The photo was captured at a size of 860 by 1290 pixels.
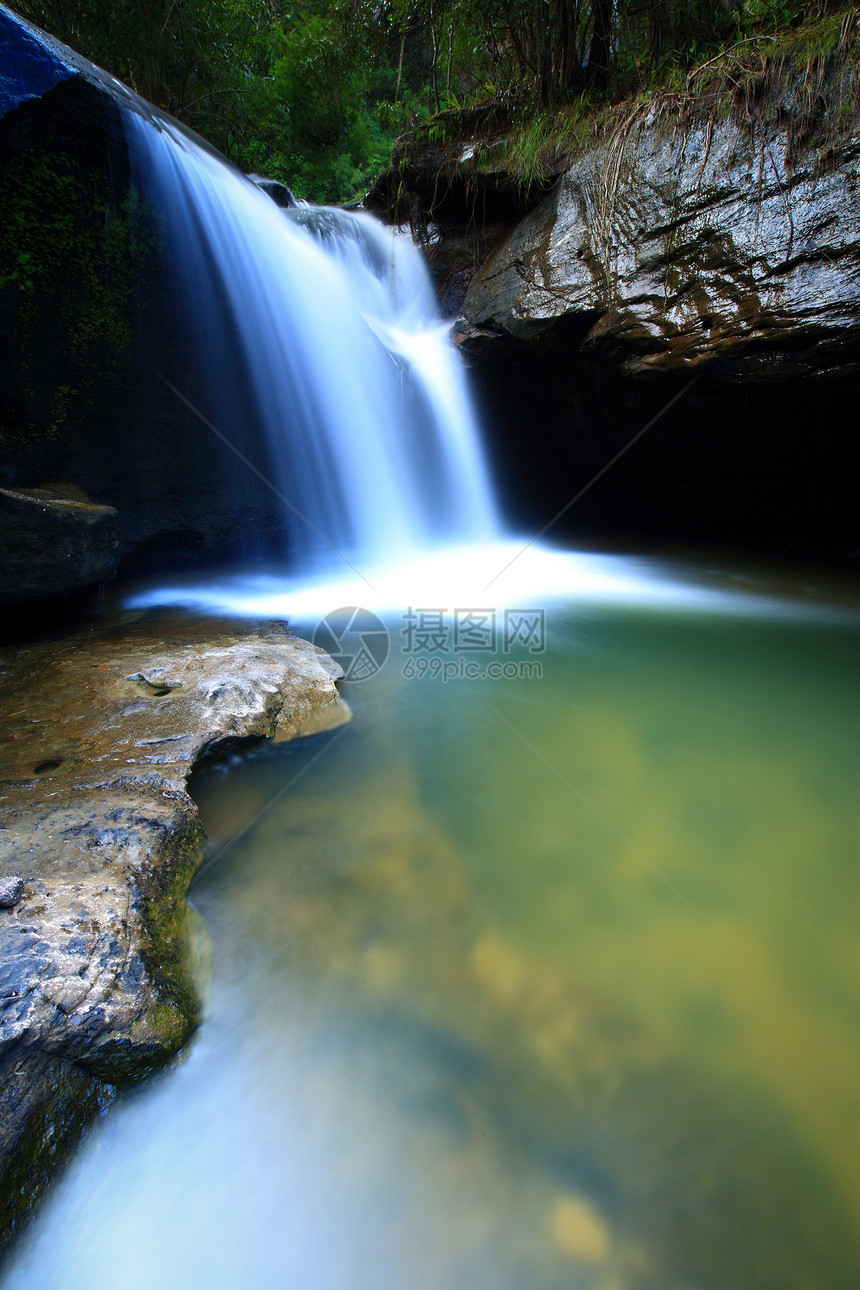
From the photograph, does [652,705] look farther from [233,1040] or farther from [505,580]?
[505,580]

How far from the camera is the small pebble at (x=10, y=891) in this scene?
4.47 ft

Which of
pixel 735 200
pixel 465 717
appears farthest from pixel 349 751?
pixel 735 200

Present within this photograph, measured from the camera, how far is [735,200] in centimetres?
466

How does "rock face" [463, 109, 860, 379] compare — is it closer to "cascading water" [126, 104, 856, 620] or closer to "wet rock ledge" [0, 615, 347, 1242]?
"cascading water" [126, 104, 856, 620]

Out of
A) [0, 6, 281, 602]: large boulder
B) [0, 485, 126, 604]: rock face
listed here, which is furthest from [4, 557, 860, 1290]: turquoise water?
[0, 6, 281, 602]: large boulder

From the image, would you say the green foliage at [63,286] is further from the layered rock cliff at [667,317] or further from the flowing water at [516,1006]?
the layered rock cliff at [667,317]

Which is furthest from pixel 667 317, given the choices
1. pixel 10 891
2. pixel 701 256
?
pixel 10 891

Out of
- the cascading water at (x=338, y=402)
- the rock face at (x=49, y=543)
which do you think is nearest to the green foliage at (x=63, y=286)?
the cascading water at (x=338, y=402)

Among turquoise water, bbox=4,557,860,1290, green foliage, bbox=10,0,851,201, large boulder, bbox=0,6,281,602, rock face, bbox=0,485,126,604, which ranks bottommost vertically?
turquoise water, bbox=4,557,860,1290

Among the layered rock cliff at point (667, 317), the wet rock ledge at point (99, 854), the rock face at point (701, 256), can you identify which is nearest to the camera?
the wet rock ledge at point (99, 854)

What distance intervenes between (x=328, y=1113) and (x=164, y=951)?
0.56 metres

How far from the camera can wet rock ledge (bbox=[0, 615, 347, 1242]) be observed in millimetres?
1130

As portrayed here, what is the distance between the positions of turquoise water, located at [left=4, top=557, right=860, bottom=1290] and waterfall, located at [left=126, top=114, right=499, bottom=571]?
4.25m

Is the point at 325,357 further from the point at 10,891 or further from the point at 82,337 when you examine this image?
the point at 10,891
